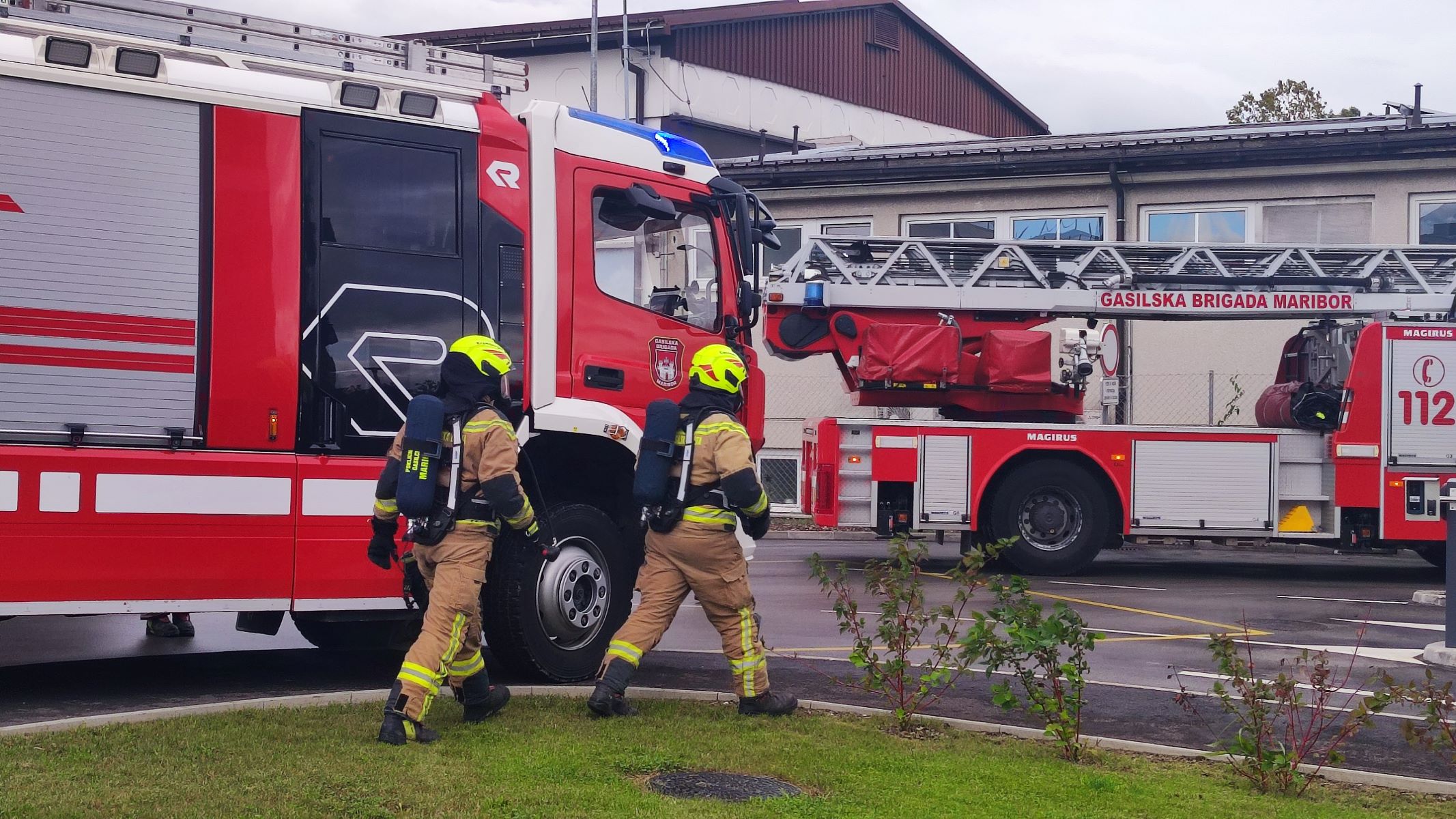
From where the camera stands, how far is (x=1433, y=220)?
68.9 feet

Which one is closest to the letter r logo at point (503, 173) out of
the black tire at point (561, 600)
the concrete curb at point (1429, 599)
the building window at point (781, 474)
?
the black tire at point (561, 600)

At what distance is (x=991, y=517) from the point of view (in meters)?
14.9

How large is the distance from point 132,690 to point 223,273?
7.43 ft

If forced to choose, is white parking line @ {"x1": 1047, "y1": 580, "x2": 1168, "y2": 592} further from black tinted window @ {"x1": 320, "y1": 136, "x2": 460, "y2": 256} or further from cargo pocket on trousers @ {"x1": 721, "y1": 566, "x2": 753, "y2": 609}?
black tinted window @ {"x1": 320, "y1": 136, "x2": 460, "y2": 256}

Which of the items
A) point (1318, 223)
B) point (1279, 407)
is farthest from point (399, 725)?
point (1318, 223)

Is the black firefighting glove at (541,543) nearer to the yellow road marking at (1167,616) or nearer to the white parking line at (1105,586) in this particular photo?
the yellow road marking at (1167,616)

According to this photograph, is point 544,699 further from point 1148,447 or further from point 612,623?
point 1148,447

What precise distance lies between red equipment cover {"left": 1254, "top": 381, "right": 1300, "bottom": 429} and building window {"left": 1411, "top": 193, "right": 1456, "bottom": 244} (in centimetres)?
602

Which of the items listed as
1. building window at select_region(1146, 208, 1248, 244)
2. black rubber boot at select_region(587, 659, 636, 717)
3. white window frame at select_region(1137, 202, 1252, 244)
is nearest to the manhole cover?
black rubber boot at select_region(587, 659, 636, 717)

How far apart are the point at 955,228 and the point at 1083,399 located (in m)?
8.23

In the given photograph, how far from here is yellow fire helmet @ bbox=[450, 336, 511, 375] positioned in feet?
21.7

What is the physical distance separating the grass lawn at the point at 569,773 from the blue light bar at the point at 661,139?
3511 millimetres

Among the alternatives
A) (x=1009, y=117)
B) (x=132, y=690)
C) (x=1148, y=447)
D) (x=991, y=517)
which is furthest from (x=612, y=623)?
(x=1009, y=117)

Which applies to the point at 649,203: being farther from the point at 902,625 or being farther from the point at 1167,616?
the point at 1167,616
